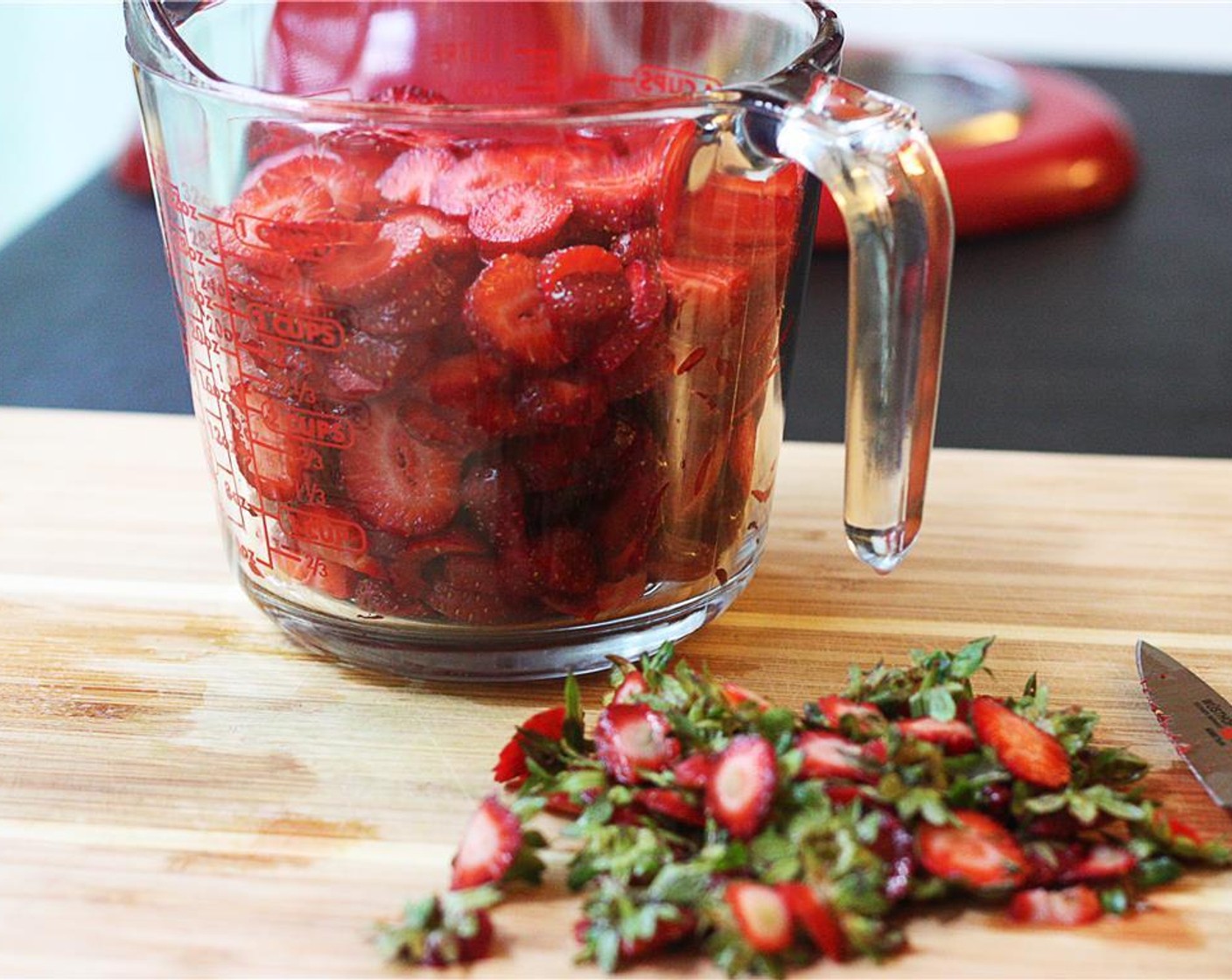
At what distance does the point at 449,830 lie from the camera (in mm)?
812

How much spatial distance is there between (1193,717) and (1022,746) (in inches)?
6.6

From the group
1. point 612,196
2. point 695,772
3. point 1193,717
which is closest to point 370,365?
point 612,196

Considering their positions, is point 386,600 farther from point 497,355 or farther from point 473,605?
point 497,355

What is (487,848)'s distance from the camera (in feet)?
2.46

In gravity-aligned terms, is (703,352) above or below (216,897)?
above

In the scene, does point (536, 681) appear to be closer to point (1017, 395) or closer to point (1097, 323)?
point (1017, 395)

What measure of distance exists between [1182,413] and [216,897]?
3.85 feet

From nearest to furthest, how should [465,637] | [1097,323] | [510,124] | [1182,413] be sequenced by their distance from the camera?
1. [510,124]
2. [465,637]
3. [1182,413]
4. [1097,323]

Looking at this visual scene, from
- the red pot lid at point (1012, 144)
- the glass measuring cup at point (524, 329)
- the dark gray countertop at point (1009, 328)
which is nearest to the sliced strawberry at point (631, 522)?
the glass measuring cup at point (524, 329)

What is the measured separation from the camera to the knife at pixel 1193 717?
843 millimetres

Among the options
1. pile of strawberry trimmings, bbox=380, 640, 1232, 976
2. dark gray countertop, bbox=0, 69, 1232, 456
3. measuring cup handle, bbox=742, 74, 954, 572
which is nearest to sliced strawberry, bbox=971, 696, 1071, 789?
pile of strawberry trimmings, bbox=380, 640, 1232, 976

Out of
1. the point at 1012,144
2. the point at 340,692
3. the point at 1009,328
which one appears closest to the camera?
the point at 340,692

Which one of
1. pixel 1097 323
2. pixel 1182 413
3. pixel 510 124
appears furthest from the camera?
pixel 1097 323

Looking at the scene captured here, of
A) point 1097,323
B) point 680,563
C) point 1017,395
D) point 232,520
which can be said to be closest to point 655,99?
point 680,563
